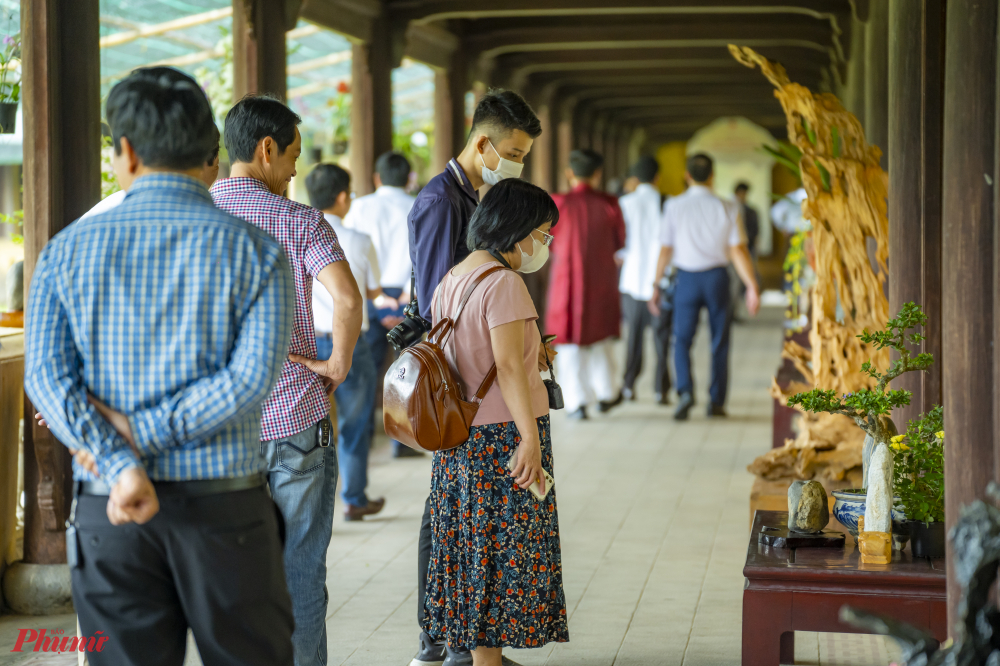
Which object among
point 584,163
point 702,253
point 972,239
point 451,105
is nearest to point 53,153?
point 972,239

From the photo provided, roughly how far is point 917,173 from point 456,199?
1661mm

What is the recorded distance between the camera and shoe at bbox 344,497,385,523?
4.82m

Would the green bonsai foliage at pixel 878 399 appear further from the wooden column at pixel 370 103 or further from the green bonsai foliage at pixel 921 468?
the wooden column at pixel 370 103

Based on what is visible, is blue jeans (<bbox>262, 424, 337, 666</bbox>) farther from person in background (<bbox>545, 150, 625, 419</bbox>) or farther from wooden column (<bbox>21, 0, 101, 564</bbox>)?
person in background (<bbox>545, 150, 625, 419</bbox>)

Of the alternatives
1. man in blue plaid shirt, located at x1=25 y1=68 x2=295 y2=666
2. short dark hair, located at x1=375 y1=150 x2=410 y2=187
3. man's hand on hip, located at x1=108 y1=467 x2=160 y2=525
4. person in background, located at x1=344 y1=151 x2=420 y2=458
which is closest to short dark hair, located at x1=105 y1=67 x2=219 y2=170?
man in blue plaid shirt, located at x1=25 y1=68 x2=295 y2=666

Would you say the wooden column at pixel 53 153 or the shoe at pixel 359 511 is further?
the shoe at pixel 359 511

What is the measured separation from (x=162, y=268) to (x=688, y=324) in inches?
226

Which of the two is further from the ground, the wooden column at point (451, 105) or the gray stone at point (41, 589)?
the wooden column at point (451, 105)

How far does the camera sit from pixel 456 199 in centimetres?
307

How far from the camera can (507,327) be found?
2.63 metres

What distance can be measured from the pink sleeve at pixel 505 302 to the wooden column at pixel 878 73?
307cm

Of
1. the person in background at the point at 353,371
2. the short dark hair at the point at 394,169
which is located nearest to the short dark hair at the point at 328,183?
the person in background at the point at 353,371

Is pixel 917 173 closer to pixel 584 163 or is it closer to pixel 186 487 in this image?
pixel 186 487

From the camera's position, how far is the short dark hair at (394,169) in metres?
5.80
